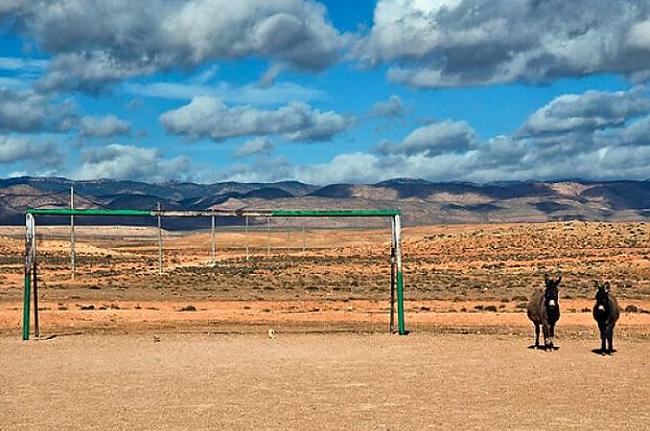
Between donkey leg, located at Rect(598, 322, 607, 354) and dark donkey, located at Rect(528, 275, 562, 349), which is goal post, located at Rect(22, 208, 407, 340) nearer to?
dark donkey, located at Rect(528, 275, 562, 349)

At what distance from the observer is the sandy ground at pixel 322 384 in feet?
45.0

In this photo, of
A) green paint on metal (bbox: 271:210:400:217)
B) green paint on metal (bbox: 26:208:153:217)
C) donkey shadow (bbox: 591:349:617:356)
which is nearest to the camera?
donkey shadow (bbox: 591:349:617:356)

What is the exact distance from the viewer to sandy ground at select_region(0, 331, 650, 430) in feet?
45.0

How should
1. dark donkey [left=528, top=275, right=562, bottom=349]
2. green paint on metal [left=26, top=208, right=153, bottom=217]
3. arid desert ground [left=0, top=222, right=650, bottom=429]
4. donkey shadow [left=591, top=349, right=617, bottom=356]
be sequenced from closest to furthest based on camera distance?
arid desert ground [left=0, top=222, right=650, bottom=429]
donkey shadow [left=591, top=349, right=617, bottom=356]
dark donkey [left=528, top=275, right=562, bottom=349]
green paint on metal [left=26, top=208, right=153, bottom=217]

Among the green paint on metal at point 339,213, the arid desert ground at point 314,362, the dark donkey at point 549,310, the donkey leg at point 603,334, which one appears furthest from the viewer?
the green paint on metal at point 339,213

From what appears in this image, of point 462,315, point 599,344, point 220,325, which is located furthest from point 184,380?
point 462,315

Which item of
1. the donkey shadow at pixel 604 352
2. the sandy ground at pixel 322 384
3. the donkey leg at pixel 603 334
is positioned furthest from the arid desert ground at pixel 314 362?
the donkey leg at pixel 603 334

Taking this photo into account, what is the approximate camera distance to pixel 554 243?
103m

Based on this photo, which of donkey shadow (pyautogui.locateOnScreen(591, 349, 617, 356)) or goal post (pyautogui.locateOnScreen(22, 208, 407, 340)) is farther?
goal post (pyautogui.locateOnScreen(22, 208, 407, 340))

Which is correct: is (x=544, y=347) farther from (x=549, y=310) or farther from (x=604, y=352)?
(x=604, y=352)

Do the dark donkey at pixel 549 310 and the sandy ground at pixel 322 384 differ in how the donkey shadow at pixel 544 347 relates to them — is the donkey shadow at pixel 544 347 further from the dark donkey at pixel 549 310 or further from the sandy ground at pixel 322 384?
the sandy ground at pixel 322 384

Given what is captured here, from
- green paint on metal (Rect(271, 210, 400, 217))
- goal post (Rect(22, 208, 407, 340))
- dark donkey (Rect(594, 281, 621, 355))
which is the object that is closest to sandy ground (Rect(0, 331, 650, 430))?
dark donkey (Rect(594, 281, 621, 355))

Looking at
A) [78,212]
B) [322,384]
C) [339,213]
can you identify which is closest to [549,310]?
[322,384]

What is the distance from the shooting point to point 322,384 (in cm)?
1717
